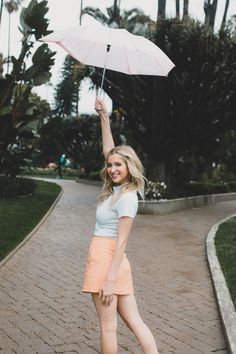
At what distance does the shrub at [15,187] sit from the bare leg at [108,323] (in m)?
13.7

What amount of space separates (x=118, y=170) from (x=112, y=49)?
143cm

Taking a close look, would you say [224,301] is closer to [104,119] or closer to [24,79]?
[104,119]

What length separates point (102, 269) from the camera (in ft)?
10.3

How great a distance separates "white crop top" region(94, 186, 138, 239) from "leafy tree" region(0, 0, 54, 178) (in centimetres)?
1252

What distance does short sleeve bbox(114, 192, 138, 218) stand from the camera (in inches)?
121

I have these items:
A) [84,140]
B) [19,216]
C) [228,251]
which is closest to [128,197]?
[228,251]

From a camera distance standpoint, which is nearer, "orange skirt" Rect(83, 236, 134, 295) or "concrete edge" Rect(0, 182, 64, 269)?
"orange skirt" Rect(83, 236, 134, 295)

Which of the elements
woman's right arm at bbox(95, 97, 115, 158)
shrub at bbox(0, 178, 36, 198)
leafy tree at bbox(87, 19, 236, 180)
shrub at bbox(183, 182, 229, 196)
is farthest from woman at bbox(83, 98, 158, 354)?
shrub at bbox(183, 182, 229, 196)

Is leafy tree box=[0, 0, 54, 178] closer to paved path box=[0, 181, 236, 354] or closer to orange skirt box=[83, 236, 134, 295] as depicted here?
paved path box=[0, 181, 236, 354]

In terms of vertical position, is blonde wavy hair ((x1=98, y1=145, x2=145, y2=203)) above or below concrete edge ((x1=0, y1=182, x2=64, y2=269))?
above

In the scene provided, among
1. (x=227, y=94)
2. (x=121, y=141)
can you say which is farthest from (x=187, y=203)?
(x=121, y=141)

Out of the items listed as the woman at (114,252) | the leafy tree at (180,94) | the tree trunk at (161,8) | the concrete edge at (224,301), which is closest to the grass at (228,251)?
the concrete edge at (224,301)

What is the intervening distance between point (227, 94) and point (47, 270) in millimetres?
12810

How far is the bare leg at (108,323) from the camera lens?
3.15 metres
